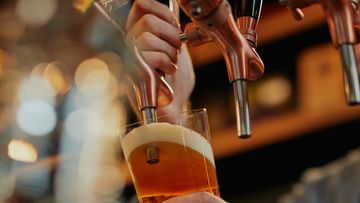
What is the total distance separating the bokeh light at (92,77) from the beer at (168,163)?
1.94m

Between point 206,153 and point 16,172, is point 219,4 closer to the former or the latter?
point 206,153

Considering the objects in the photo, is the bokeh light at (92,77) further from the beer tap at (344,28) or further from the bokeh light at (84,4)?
the beer tap at (344,28)

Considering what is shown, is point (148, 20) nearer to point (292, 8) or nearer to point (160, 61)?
point (160, 61)

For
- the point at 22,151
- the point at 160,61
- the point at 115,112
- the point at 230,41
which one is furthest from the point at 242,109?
the point at 115,112

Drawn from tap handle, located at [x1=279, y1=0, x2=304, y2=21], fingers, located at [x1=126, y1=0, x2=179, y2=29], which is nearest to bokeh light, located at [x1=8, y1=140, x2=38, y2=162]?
fingers, located at [x1=126, y1=0, x2=179, y2=29]

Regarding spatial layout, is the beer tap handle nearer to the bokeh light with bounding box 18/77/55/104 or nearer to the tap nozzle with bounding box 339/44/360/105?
the tap nozzle with bounding box 339/44/360/105

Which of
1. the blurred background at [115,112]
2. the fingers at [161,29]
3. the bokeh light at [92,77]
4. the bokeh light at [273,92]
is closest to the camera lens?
the fingers at [161,29]

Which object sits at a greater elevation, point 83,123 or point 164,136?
point 83,123

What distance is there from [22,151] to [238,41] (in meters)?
1.93

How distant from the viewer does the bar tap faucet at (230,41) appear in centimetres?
70

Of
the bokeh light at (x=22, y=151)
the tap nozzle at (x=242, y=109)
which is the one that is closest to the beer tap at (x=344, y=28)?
the tap nozzle at (x=242, y=109)

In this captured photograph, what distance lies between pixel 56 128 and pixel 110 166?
9.2 inches

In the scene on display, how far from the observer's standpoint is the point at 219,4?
700mm

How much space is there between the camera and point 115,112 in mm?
2754
